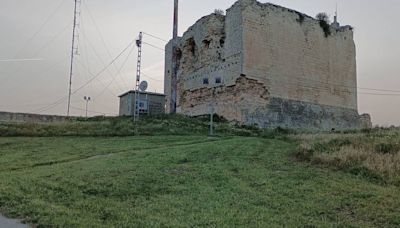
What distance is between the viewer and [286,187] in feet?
28.7

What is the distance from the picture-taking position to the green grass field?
21.4 ft

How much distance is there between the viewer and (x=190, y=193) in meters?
8.23

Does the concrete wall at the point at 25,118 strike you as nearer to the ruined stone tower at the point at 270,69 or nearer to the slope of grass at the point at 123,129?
the slope of grass at the point at 123,129

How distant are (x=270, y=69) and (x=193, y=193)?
22.1 m

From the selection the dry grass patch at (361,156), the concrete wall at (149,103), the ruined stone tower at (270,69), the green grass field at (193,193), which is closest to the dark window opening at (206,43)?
the ruined stone tower at (270,69)

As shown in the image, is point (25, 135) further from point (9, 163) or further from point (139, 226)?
point (139, 226)

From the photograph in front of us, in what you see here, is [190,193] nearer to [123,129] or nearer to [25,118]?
[123,129]

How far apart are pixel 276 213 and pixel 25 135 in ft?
56.0

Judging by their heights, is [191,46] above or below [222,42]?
above

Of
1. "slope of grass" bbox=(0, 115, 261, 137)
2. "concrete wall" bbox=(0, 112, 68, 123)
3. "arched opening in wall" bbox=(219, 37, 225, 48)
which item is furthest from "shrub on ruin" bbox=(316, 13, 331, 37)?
"concrete wall" bbox=(0, 112, 68, 123)

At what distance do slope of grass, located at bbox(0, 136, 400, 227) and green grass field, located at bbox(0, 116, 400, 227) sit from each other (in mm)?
17

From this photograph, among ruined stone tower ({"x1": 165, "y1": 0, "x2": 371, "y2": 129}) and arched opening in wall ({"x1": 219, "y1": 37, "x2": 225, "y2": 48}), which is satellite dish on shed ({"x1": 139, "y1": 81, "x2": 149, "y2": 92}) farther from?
arched opening in wall ({"x1": 219, "y1": 37, "x2": 225, "y2": 48})

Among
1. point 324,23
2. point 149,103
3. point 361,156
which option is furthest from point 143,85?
point 361,156

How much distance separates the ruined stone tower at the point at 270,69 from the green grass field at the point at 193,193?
15.5 m
